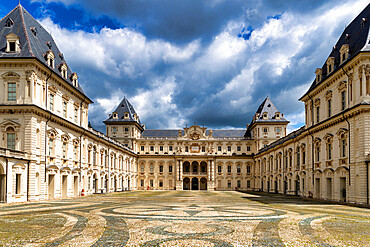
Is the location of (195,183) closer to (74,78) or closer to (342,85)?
(74,78)

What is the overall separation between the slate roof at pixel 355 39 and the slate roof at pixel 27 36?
30683mm

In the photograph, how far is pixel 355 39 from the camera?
117 ft

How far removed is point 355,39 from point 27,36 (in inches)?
1339

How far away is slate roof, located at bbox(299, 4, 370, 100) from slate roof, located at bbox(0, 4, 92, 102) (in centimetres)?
3068

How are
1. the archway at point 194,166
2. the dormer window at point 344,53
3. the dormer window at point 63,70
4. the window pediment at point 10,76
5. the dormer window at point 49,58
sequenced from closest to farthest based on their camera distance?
the window pediment at point 10,76, the dormer window at point 344,53, the dormer window at point 49,58, the dormer window at point 63,70, the archway at point 194,166

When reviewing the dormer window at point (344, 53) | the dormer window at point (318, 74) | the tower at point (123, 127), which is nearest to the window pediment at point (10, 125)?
the dormer window at point (344, 53)

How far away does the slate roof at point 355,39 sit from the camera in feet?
106

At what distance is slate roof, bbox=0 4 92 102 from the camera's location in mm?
34084

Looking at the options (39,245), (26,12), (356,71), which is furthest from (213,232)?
(26,12)

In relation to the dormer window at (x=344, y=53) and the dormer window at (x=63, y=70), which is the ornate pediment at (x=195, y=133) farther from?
Result: the dormer window at (x=344, y=53)

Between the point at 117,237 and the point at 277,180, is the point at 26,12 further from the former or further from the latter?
the point at 277,180

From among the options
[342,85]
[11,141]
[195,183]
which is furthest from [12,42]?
[195,183]

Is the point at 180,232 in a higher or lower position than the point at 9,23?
lower

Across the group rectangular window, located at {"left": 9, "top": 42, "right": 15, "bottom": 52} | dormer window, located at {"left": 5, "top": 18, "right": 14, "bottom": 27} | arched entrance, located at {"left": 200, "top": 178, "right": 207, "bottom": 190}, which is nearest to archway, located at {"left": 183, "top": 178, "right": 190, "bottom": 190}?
arched entrance, located at {"left": 200, "top": 178, "right": 207, "bottom": 190}
